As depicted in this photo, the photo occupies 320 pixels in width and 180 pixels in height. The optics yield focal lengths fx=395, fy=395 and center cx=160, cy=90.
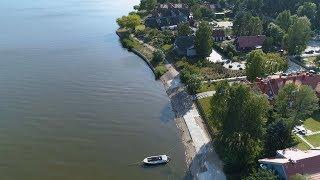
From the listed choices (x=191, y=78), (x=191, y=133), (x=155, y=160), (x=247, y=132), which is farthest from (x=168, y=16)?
(x=247, y=132)

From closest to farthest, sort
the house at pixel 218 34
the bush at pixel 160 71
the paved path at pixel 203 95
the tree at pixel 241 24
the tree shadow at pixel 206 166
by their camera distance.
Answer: the tree shadow at pixel 206 166 → the paved path at pixel 203 95 → the bush at pixel 160 71 → the tree at pixel 241 24 → the house at pixel 218 34

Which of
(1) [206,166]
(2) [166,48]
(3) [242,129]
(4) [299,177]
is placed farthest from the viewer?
(2) [166,48]

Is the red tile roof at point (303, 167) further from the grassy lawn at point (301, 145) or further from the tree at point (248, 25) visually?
the tree at point (248, 25)

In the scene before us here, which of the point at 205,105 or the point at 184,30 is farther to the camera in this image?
the point at 184,30

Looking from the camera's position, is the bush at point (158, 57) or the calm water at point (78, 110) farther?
the bush at point (158, 57)

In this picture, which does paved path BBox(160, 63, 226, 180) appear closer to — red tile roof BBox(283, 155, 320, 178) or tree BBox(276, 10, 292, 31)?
red tile roof BBox(283, 155, 320, 178)

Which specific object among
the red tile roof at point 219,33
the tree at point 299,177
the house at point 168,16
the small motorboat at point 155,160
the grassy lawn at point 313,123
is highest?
the tree at point 299,177

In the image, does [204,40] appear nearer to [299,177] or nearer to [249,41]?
[249,41]

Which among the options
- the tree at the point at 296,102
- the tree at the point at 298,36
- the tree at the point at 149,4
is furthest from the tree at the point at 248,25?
the tree at the point at 296,102
